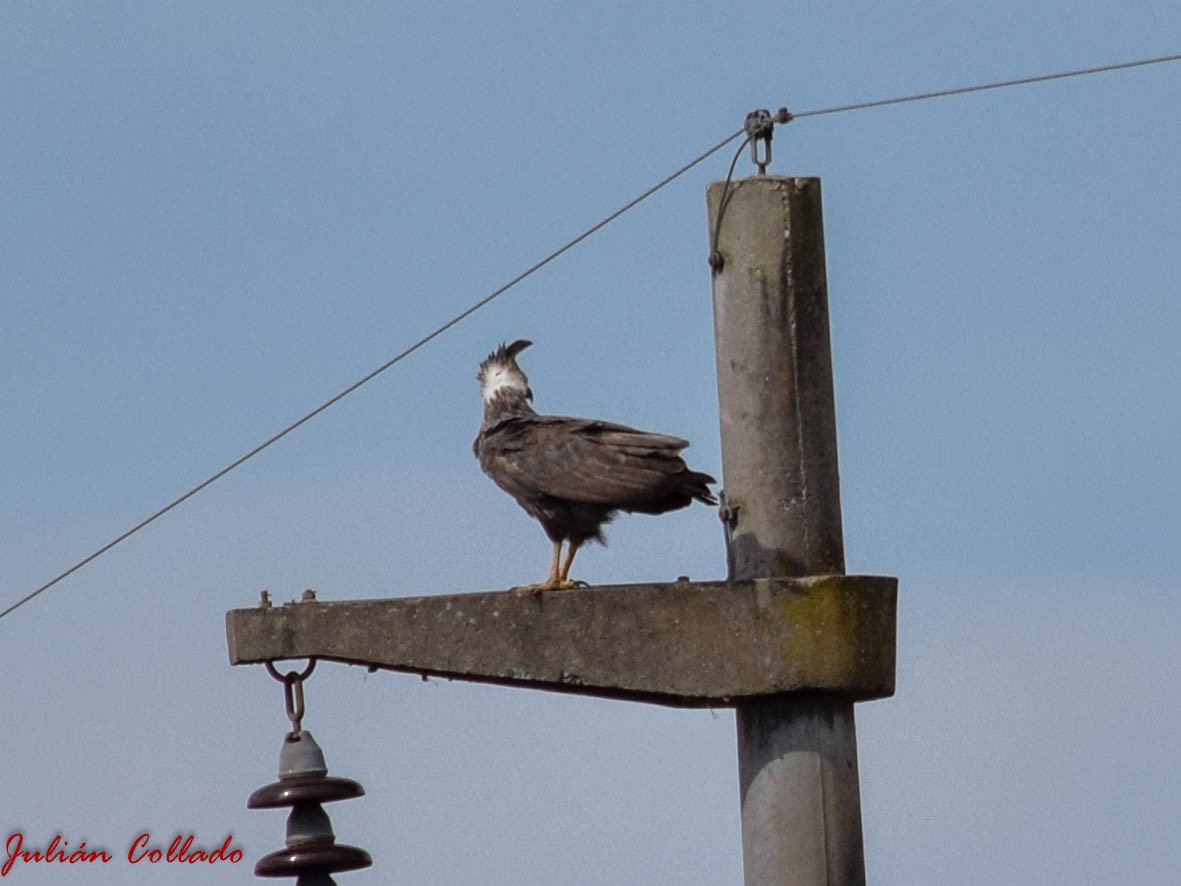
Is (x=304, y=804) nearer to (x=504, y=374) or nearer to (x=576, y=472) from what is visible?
(x=576, y=472)

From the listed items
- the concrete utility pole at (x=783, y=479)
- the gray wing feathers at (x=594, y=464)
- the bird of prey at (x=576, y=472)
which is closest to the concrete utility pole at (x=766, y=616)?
the concrete utility pole at (x=783, y=479)

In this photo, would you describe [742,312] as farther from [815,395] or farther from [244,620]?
[244,620]

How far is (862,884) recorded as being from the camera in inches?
194

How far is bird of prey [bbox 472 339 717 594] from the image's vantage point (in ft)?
21.9

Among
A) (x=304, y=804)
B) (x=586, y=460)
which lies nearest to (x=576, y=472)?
(x=586, y=460)

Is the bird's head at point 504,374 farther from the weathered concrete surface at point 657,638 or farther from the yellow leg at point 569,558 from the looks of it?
the weathered concrete surface at point 657,638

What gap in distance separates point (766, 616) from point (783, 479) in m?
0.36

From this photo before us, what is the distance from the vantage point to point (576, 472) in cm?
720

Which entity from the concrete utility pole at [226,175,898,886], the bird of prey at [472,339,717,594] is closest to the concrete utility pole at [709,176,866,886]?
the concrete utility pole at [226,175,898,886]

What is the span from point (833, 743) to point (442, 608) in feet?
3.81

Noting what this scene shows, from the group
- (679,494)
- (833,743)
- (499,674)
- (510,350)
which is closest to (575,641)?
(499,674)

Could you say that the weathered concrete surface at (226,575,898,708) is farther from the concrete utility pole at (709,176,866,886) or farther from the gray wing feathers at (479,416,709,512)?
the gray wing feathers at (479,416,709,512)

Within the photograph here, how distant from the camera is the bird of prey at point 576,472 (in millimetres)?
6676

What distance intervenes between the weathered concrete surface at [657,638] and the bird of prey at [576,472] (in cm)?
58
